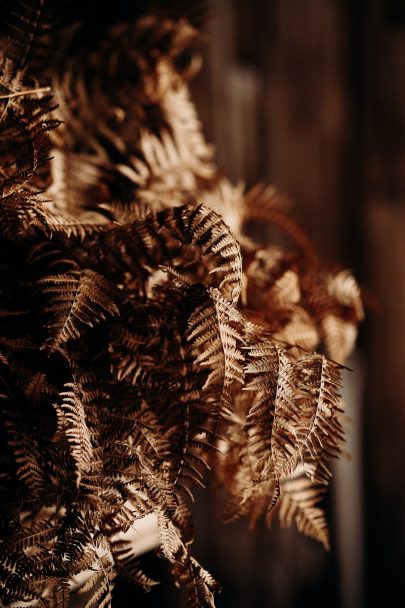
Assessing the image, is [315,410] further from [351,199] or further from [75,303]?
→ [351,199]

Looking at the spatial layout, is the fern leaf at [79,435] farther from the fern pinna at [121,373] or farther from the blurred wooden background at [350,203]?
the blurred wooden background at [350,203]

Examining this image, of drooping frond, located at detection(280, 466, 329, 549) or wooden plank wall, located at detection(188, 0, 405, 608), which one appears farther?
wooden plank wall, located at detection(188, 0, 405, 608)

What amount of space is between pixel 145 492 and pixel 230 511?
16 centimetres

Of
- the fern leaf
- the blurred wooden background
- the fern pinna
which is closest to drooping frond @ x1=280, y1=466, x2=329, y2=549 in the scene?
the fern pinna

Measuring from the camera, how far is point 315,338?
32.3 inches

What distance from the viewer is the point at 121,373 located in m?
0.65

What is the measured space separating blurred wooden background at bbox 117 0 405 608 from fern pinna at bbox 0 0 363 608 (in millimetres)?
1058

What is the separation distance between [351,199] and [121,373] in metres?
1.47

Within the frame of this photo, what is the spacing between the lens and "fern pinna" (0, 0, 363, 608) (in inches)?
21.6

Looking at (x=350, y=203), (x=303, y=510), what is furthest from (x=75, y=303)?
(x=350, y=203)

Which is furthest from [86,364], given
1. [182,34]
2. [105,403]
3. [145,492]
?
[182,34]

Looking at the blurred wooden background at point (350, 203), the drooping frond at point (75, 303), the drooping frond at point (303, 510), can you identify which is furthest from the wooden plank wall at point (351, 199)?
the drooping frond at point (75, 303)

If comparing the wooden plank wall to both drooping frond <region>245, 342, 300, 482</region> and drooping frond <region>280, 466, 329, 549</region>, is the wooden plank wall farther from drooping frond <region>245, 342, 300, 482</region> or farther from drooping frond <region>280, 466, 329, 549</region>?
drooping frond <region>245, 342, 300, 482</region>

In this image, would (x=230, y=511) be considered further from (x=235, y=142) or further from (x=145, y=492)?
(x=235, y=142)
